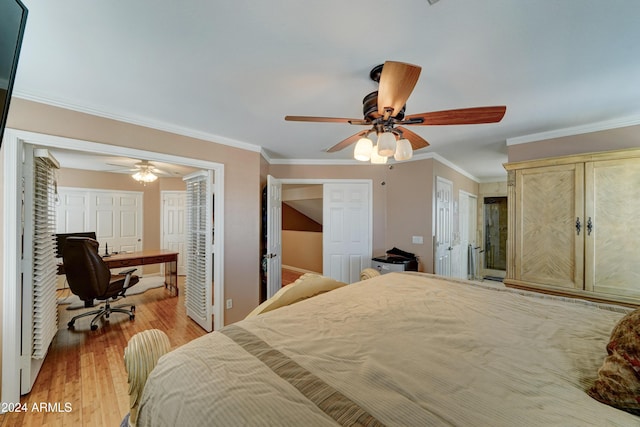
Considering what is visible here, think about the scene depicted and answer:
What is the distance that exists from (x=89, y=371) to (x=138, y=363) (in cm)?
202

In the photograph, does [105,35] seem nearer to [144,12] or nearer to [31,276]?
[144,12]

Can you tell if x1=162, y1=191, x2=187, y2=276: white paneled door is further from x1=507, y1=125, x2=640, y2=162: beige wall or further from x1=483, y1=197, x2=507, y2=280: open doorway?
x1=483, y1=197, x2=507, y2=280: open doorway

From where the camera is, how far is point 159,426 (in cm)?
73

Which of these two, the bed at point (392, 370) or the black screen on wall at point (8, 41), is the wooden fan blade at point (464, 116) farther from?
the black screen on wall at point (8, 41)

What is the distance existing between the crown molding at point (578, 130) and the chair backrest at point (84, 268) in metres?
5.10

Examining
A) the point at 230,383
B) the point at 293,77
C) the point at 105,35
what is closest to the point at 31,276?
the point at 105,35

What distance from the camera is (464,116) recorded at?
141cm

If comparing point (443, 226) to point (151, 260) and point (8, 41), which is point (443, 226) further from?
point (151, 260)

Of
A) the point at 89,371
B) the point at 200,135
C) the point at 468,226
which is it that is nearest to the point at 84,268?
the point at 89,371

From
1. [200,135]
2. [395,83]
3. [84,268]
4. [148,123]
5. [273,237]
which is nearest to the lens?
[395,83]

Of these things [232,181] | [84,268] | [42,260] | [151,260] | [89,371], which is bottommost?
[89,371]

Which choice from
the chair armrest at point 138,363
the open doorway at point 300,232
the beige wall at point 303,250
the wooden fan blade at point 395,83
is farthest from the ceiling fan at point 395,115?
the beige wall at point 303,250

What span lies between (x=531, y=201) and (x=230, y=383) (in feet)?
9.94

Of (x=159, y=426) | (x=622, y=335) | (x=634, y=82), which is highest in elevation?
(x=634, y=82)
